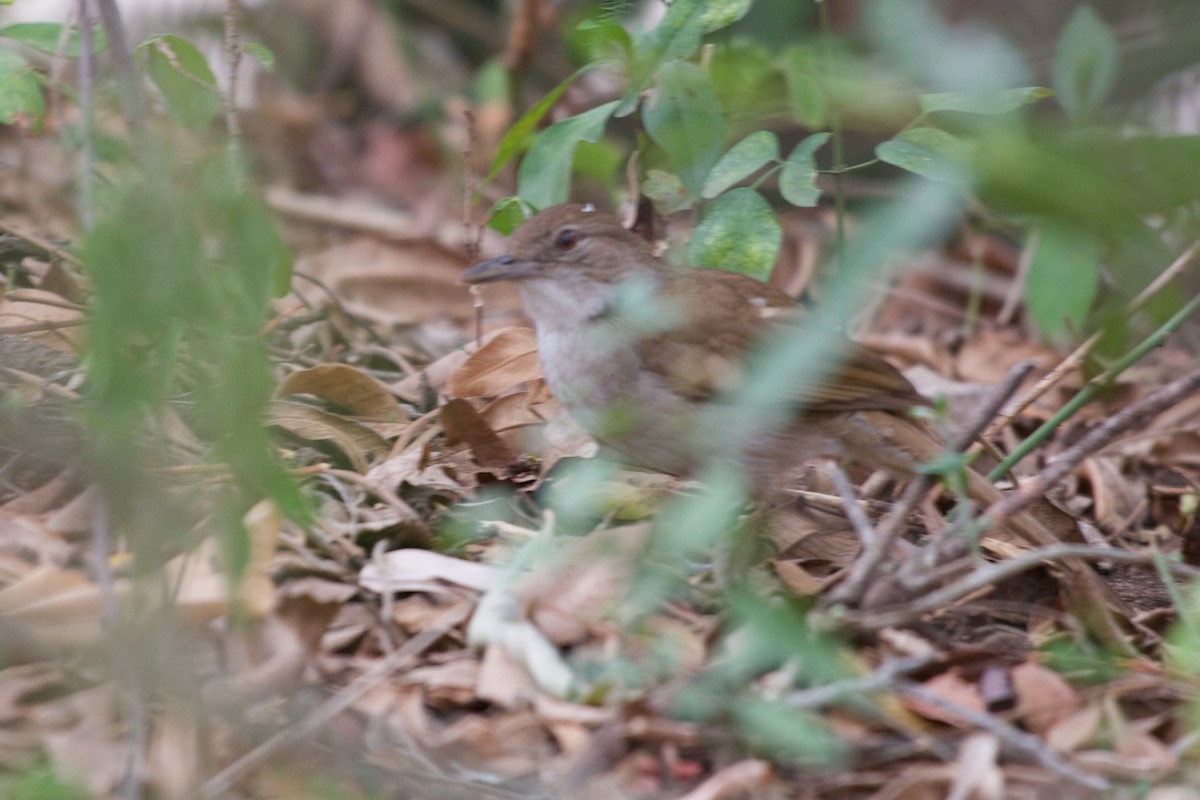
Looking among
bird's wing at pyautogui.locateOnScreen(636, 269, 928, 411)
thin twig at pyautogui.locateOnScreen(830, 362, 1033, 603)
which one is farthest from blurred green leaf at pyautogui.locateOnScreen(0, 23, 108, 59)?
thin twig at pyautogui.locateOnScreen(830, 362, 1033, 603)

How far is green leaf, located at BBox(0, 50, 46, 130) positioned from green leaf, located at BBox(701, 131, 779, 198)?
6.21 ft

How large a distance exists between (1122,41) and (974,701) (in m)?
1.52

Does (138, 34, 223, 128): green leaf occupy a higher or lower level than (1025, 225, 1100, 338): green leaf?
higher

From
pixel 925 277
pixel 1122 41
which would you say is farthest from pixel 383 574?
pixel 925 277

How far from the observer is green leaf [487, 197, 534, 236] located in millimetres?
4402

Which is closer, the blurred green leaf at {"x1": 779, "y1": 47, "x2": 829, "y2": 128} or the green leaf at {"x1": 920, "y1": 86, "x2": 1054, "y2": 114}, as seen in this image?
the green leaf at {"x1": 920, "y1": 86, "x2": 1054, "y2": 114}

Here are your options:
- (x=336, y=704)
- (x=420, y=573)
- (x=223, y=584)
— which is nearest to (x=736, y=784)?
(x=336, y=704)

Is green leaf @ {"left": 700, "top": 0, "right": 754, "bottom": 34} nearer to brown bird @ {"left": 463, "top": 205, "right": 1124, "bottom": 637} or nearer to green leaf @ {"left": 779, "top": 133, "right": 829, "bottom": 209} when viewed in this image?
green leaf @ {"left": 779, "top": 133, "right": 829, "bottom": 209}

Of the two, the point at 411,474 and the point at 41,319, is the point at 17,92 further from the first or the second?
the point at 411,474

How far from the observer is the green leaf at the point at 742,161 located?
3885 millimetres

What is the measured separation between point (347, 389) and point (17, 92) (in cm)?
126

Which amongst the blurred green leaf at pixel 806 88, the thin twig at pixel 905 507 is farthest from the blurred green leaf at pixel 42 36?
the thin twig at pixel 905 507

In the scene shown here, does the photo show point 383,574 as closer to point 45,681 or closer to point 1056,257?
Result: point 45,681

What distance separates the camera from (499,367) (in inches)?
182
